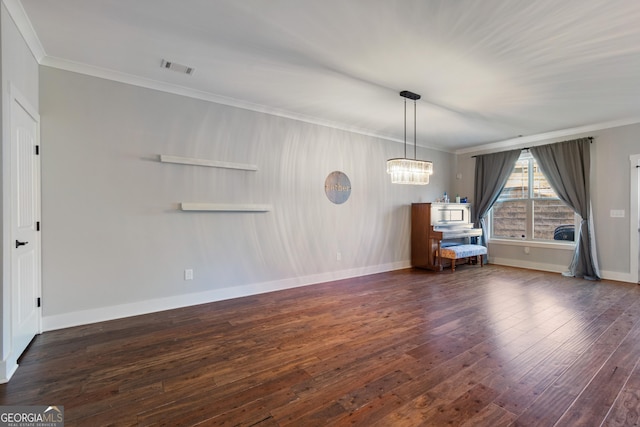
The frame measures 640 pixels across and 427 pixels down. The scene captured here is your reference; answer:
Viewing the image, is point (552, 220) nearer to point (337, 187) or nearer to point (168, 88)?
point (337, 187)

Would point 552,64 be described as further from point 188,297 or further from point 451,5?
point 188,297

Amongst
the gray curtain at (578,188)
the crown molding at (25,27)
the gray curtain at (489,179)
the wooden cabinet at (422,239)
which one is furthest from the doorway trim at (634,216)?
the crown molding at (25,27)

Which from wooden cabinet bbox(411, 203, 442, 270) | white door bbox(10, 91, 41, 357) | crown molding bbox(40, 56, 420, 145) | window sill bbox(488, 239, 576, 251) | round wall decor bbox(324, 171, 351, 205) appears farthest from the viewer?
wooden cabinet bbox(411, 203, 442, 270)

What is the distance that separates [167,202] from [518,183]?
6638 millimetres

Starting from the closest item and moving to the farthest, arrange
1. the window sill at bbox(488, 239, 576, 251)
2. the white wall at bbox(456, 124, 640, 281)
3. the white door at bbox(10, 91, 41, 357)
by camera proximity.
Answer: the white door at bbox(10, 91, 41, 357), the white wall at bbox(456, 124, 640, 281), the window sill at bbox(488, 239, 576, 251)

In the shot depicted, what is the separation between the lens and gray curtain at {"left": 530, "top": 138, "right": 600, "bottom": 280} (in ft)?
16.4

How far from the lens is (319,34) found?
8.13ft

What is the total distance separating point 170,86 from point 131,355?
2.93 metres

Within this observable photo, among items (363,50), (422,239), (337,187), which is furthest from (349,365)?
(422,239)

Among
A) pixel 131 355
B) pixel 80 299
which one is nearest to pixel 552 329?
pixel 131 355

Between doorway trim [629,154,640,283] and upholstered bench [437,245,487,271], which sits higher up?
doorway trim [629,154,640,283]

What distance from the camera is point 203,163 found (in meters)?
3.69

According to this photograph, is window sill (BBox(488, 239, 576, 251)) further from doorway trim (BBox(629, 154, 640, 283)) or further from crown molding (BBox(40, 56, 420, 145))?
crown molding (BBox(40, 56, 420, 145))

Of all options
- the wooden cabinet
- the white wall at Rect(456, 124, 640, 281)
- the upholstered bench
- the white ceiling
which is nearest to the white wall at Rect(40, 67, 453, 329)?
the white ceiling
